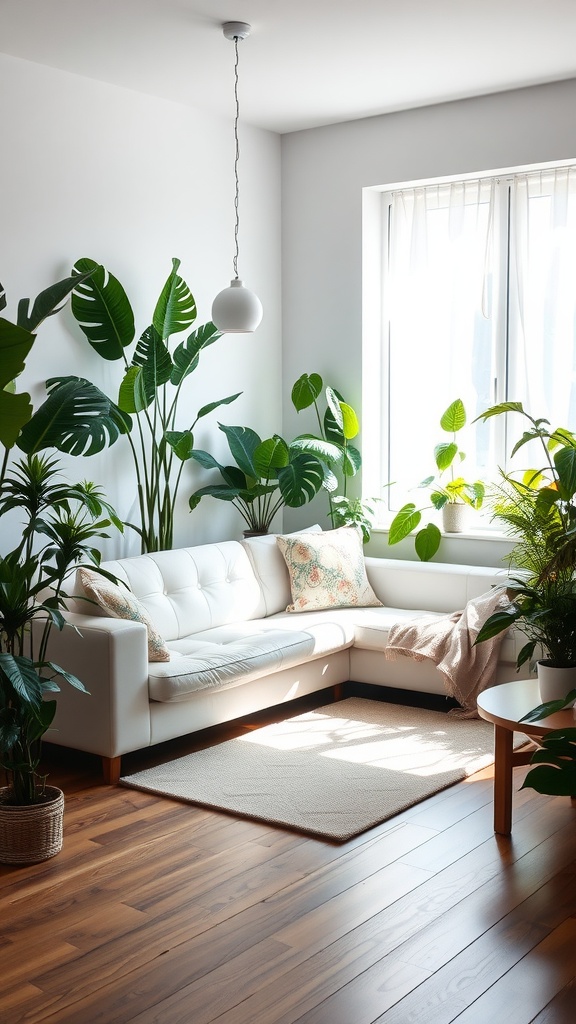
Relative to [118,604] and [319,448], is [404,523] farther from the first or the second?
[118,604]

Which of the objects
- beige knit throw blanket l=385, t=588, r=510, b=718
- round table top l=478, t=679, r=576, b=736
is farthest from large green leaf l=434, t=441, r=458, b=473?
round table top l=478, t=679, r=576, b=736

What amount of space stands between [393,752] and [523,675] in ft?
2.81

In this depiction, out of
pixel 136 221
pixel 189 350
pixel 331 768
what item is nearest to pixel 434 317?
pixel 189 350

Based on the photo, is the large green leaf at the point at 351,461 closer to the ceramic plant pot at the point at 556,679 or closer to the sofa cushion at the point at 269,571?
the sofa cushion at the point at 269,571

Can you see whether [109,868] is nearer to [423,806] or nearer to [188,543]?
[423,806]

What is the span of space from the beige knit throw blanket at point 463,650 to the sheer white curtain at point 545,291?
4.00 feet

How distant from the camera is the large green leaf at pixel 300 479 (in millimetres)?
5523

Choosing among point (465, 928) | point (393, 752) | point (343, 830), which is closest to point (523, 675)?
point (393, 752)

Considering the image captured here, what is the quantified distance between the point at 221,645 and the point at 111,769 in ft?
2.82

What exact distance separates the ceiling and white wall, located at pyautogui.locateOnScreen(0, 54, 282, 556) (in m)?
0.17

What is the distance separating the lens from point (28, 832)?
10.9 ft

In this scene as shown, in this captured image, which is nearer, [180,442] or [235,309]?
[235,309]

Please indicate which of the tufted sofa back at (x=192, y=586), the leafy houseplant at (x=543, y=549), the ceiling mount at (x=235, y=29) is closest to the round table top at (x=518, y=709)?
the leafy houseplant at (x=543, y=549)

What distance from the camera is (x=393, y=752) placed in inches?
172
